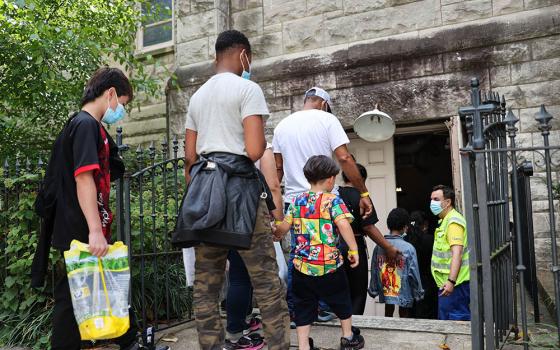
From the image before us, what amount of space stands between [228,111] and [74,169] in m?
0.97

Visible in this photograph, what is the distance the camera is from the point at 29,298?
4.71 m

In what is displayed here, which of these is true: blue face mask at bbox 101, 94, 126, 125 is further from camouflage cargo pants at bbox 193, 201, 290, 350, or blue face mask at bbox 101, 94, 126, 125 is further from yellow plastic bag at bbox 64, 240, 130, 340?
camouflage cargo pants at bbox 193, 201, 290, 350

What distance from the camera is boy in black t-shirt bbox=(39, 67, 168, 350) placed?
2838 millimetres

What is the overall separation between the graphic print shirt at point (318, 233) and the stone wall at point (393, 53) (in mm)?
3510

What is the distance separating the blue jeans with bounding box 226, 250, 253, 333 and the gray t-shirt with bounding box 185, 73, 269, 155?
1.09 metres

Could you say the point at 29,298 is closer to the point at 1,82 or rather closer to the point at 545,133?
the point at 1,82

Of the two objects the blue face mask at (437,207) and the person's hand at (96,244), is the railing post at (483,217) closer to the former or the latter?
the blue face mask at (437,207)

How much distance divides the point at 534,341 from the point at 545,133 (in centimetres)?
137

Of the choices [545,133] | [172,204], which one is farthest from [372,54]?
[545,133]


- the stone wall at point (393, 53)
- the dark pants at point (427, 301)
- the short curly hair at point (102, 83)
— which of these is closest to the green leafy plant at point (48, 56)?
the stone wall at point (393, 53)

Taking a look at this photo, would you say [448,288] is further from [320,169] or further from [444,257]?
[320,169]

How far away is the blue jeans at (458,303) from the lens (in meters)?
4.58


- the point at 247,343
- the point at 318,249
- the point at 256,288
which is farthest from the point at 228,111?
the point at 247,343

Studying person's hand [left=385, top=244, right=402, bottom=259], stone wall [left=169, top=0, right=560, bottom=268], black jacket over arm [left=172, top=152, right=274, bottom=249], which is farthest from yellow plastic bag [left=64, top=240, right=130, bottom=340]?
stone wall [left=169, top=0, right=560, bottom=268]
